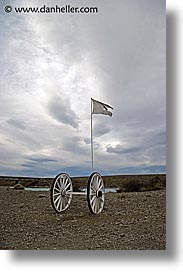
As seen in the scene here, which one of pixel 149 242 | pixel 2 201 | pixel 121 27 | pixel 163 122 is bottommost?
pixel 149 242

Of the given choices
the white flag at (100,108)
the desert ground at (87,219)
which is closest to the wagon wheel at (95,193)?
the desert ground at (87,219)

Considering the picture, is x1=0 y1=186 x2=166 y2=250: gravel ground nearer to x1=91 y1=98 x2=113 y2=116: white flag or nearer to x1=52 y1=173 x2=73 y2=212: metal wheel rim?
x1=52 y1=173 x2=73 y2=212: metal wheel rim

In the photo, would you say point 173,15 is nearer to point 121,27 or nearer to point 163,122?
point 121,27

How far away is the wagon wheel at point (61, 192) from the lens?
157 cm

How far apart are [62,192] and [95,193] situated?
11 cm

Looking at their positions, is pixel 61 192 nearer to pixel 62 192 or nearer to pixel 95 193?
pixel 62 192

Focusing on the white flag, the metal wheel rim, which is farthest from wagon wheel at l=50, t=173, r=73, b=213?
the white flag

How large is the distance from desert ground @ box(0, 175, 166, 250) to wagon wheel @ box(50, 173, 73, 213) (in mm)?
16

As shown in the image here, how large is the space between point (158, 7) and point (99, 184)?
0.62m

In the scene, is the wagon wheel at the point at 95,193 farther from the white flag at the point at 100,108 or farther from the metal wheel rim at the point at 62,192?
the white flag at the point at 100,108

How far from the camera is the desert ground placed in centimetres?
156

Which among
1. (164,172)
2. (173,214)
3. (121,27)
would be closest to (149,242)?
(173,214)

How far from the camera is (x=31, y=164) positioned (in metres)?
1.57

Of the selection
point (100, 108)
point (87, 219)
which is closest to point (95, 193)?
point (87, 219)
